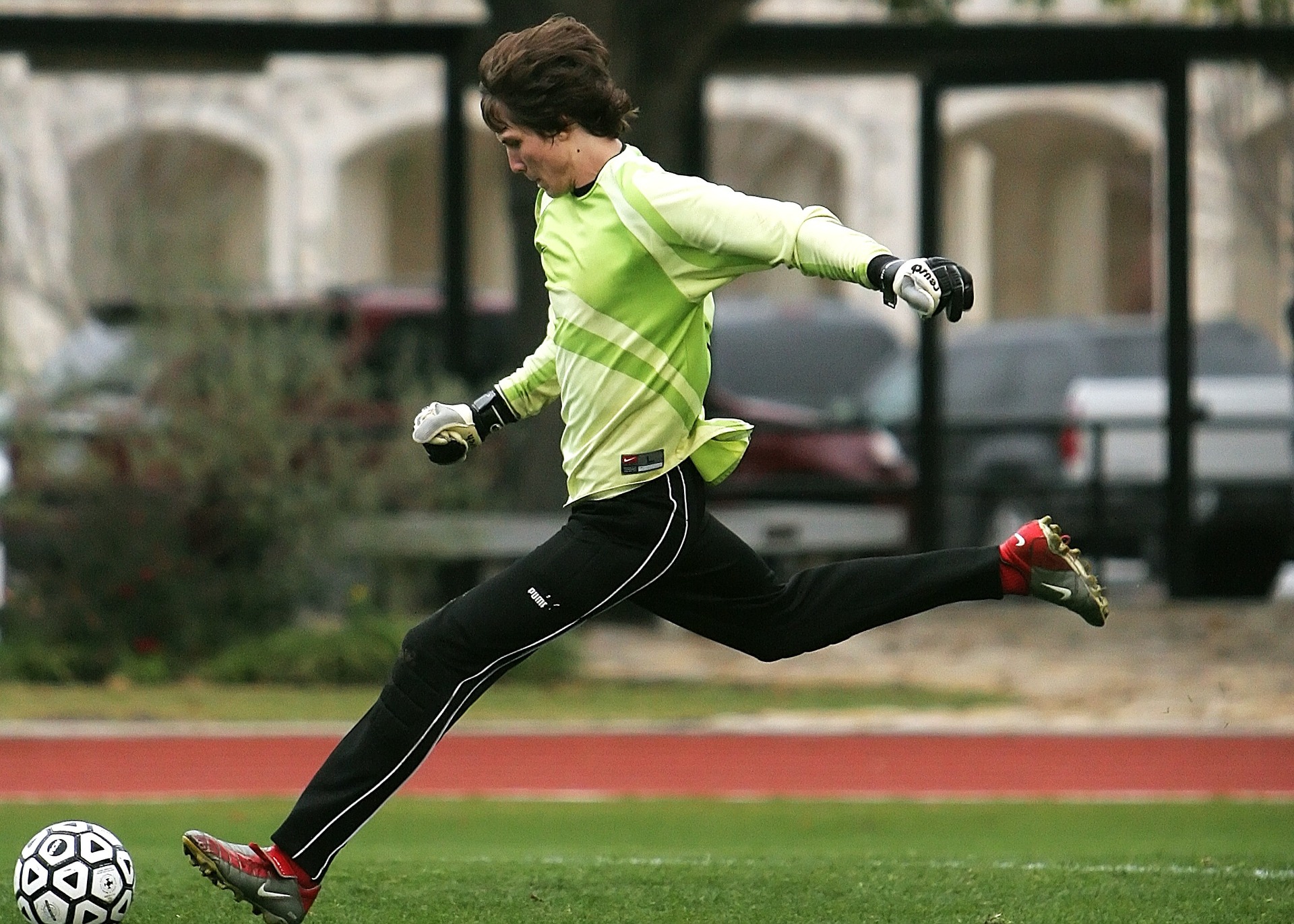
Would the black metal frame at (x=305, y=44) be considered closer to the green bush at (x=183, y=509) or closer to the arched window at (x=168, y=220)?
the arched window at (x=168, y=220)

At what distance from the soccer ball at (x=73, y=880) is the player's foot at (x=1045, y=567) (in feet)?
7.12

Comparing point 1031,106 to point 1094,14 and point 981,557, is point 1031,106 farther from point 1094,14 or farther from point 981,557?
point 981,557

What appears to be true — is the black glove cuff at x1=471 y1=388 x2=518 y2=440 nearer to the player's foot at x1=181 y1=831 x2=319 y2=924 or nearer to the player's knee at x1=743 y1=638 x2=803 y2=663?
the player's knee at x1=743 y1=638 x2=803 y2=663

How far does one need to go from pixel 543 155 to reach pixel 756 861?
258cm

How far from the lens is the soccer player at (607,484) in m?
4.38

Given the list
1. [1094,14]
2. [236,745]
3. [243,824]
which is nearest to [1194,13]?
[1094,14]

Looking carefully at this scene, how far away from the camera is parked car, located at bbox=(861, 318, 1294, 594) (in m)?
14.7

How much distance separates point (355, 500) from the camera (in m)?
11.2

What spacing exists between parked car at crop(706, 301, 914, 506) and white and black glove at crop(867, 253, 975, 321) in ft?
29.1

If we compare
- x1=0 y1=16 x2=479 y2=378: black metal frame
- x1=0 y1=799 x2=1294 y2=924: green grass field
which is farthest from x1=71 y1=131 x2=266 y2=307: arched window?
x1=0 y1=799 x2=1294 y2=924: green grass field

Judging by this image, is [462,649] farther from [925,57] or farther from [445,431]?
[925,57]

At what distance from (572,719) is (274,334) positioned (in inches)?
116

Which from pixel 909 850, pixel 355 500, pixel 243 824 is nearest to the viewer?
pixel 909 850

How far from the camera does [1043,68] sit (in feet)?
44.6
